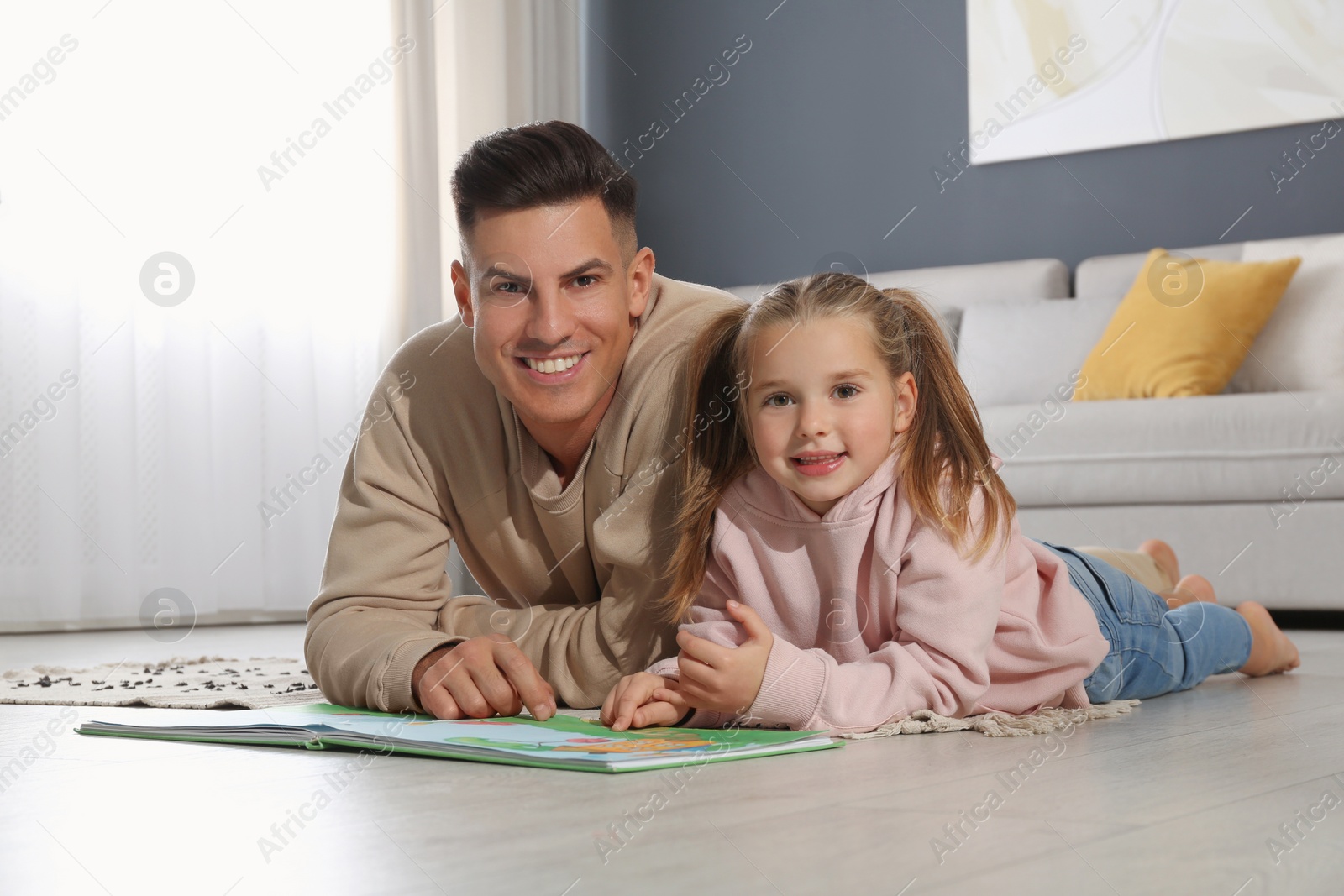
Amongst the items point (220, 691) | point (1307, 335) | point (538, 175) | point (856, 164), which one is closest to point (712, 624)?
point (538, 175)

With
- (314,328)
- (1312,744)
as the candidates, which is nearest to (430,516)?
(1312,744)

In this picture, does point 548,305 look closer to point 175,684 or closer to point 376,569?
point 376,569

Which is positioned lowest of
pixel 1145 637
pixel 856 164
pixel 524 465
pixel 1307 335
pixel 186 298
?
pixel 1145 637

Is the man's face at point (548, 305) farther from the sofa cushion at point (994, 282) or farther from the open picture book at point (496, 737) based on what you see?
the sofa cushion at point (994, 282)

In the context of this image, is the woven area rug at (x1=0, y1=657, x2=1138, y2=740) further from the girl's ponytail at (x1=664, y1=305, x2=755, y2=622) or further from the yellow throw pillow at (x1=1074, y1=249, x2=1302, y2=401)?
the yellow throw pillow at (x1=1074, y1=249, x2=1302, y2=401)

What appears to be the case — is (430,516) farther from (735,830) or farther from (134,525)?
(134,525)

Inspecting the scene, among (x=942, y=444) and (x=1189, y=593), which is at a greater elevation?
(x=942, y=444)

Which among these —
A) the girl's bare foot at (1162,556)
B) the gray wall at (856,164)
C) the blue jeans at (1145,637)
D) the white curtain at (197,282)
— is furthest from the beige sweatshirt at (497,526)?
the gray wall at (856,164)

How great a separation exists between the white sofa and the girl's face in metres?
1.55

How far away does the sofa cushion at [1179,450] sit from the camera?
8.23 ft

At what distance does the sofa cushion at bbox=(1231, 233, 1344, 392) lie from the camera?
9.58 ft

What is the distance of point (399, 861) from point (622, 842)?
0.42 feet

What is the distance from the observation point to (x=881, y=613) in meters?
1.26

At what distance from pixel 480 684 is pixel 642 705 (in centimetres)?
16
